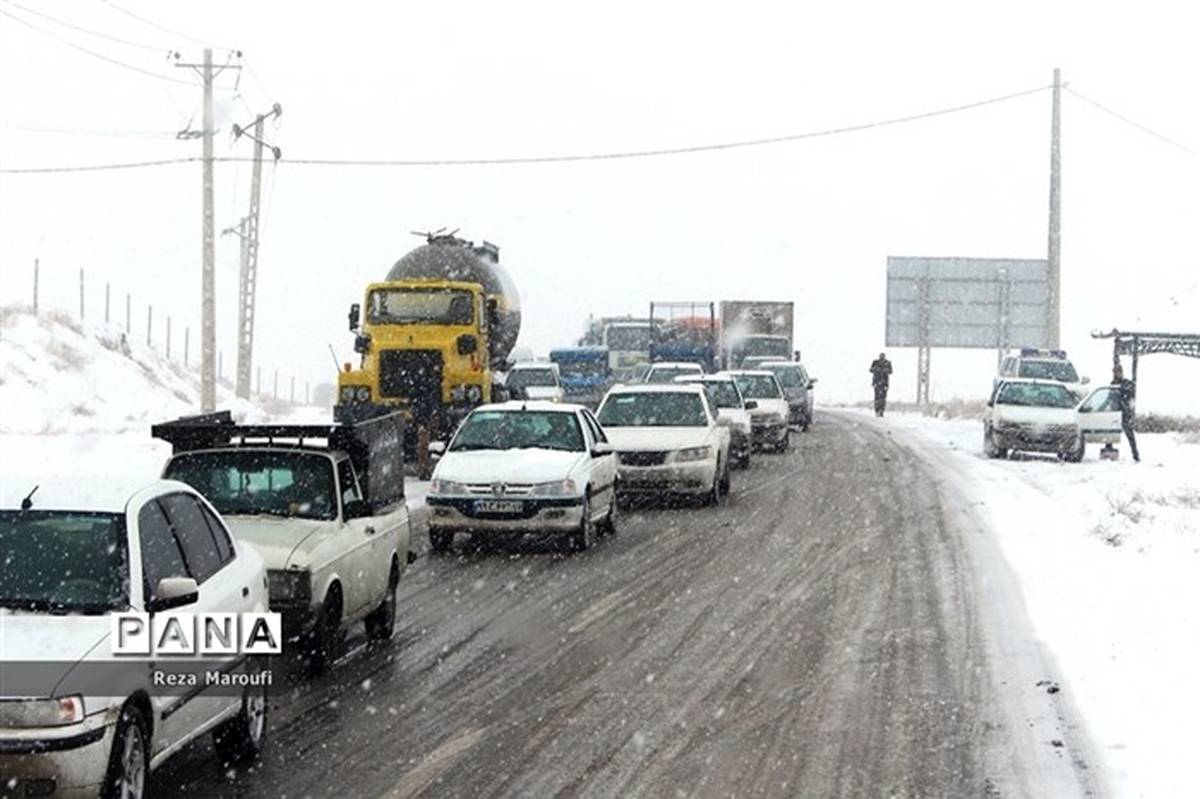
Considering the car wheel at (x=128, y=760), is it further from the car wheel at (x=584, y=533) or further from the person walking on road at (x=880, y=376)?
the person walking on road at (x=880, y=376)

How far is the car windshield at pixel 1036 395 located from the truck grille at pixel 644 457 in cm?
1342

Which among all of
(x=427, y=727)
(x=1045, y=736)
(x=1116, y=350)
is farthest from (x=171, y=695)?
(x=1116, y=350)

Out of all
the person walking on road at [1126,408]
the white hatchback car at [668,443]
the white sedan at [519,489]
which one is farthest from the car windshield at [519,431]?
the person walking on road at [1126,408]

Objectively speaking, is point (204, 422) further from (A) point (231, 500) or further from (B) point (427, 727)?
(B) point (427, 727)

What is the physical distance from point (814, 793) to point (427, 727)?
2.35 metres

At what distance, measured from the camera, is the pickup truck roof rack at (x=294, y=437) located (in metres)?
11.4

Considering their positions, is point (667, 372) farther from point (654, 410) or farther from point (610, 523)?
point (610, 523)

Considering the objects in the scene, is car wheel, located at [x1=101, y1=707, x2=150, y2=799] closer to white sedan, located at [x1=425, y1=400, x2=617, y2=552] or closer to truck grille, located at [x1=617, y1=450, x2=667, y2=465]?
white sedan, located at [x1=425, y1=400, x2=617, y2=552]

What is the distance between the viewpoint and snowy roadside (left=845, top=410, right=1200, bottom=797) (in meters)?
9.11

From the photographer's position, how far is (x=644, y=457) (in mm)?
22812

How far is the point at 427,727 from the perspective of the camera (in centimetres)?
913

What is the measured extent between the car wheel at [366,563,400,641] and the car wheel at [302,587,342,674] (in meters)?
1.03

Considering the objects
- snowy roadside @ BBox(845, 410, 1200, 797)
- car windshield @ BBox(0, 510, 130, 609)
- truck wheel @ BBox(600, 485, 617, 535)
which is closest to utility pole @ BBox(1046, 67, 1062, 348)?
snowy roadside @ BBox(845, 410, 1200, 797)

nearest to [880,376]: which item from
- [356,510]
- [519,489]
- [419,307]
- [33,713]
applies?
[419,307]
